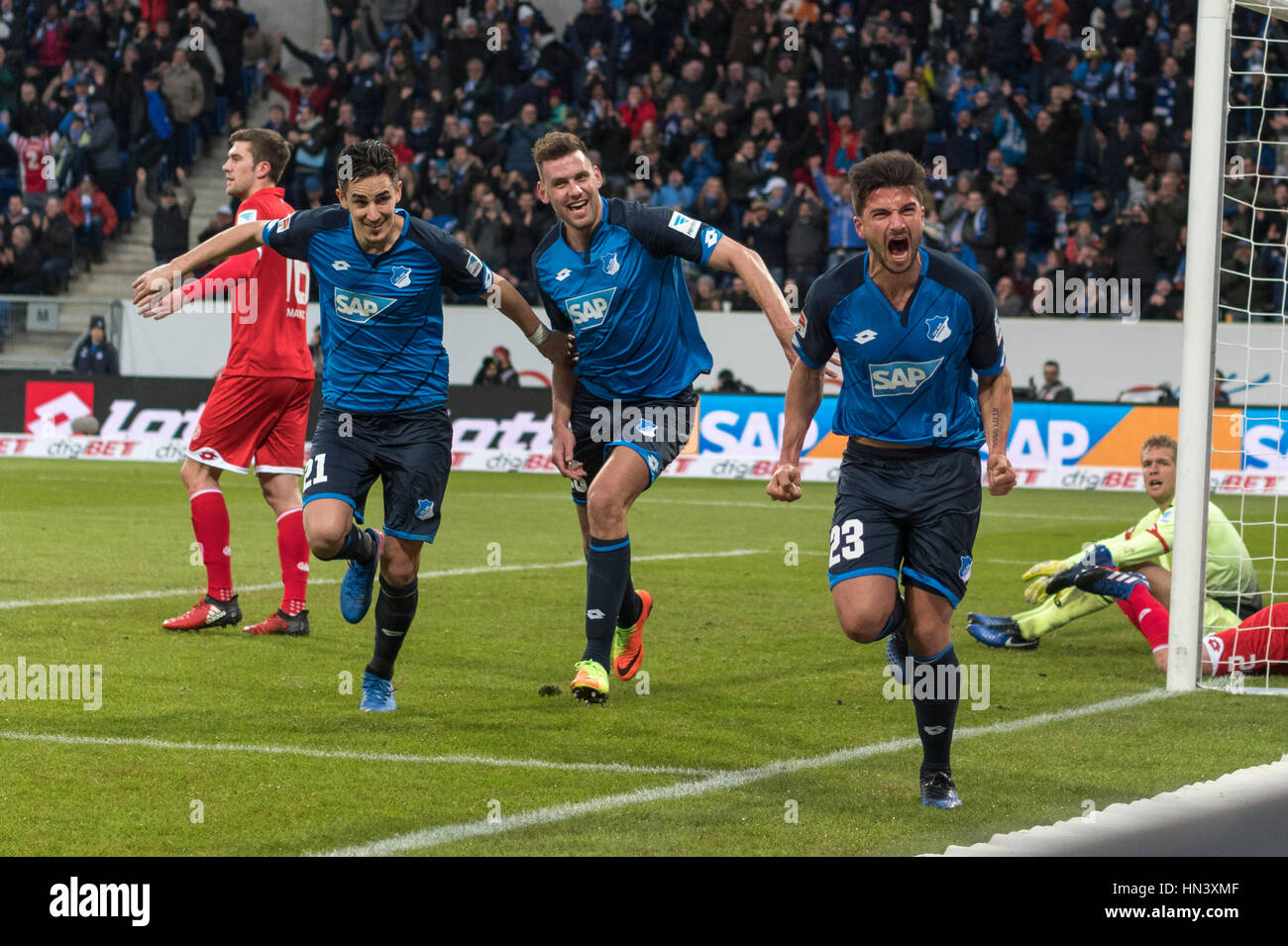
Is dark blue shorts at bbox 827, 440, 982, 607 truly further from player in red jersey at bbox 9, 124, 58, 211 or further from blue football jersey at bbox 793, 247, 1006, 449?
player in red jersey at bbox 9, 124, 58, 211

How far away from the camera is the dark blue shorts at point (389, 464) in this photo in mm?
6484

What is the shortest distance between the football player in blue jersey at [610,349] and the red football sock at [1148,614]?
92.8 inches

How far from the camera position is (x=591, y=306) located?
6859 millimetres

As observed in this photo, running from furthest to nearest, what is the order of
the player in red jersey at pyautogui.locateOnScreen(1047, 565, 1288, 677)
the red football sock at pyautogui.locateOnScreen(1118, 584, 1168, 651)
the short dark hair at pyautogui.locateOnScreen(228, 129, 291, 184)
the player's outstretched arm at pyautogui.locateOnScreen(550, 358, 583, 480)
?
the short dark hair at pyautogui.locateOnScreen(228, 129, 291, 184) → the red football sock at pyautogui.locateOnScreen(1118, 584, 1168, 651) → the player in red jersey at pyautogui.locateOnScreen(1047, 565, 1288, 677) → the player's outstretched arm at pyautogui.locateOnScreen(550, 358, 583, 480)

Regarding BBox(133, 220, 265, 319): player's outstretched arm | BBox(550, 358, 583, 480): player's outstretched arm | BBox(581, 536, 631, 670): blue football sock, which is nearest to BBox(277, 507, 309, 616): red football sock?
BBox(133, 220, 265, 319): player's outstretched arm

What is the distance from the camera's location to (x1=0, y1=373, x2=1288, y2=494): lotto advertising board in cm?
1780

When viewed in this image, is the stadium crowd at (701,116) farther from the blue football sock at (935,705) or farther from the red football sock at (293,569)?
the blue football sock at (935,705)

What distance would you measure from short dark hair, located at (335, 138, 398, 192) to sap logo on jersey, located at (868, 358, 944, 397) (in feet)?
6.79

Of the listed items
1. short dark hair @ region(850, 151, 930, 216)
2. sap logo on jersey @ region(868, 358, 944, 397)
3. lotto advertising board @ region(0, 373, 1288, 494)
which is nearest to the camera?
short dark hair @ region(850, 151, 930, 216)

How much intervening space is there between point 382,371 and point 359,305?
0.91 feet

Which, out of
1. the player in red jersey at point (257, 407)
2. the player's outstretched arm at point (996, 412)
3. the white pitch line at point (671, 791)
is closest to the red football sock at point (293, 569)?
the player in red jersey at point (257, 407)

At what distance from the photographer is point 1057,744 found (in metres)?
6.06

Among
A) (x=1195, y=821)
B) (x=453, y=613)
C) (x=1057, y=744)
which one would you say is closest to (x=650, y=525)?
(x=453, y=613)

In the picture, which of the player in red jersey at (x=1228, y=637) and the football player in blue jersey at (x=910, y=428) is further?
the player in red jersey at (x=1228, y=637)
